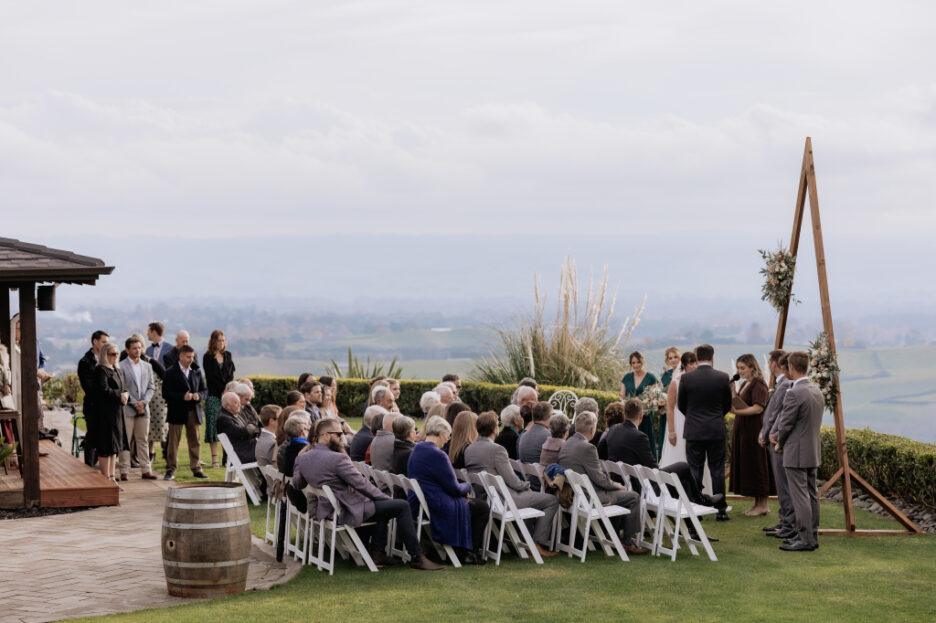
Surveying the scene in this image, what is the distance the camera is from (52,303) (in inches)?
467

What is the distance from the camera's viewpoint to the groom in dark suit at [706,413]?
32.1 ft

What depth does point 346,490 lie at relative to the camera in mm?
7648

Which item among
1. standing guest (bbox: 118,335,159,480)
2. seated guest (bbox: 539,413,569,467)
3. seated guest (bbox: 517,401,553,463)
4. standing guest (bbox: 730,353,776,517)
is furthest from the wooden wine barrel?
standing guest (bbox: 118,335,159,480)

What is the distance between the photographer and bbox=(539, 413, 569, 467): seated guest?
8.52 metres

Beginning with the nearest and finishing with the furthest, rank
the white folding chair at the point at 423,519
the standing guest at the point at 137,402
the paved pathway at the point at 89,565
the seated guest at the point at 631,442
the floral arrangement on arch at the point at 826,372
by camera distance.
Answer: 1. the paved pathway at the point at 89,565
2. the white folding chair at the point at 423,519
3. the seated guest at the point at 631,442
4. the floral arrangement on arch at the point at 826,372
5. the standing guest at the point at 137,402

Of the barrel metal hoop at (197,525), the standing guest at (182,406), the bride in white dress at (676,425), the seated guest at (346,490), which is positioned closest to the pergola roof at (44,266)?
the standing guest at (182,406)

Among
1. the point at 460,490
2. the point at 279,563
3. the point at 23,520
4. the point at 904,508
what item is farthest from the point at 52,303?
the point at 904,508

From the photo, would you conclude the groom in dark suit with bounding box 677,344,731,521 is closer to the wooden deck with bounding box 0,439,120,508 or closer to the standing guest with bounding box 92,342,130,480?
the wooden deck with bounding box 0,439,120,508

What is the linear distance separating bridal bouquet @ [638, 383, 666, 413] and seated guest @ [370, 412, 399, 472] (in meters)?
3.93

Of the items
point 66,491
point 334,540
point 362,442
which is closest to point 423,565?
point 334,540

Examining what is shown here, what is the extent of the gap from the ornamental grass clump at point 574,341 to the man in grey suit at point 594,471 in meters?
8.41

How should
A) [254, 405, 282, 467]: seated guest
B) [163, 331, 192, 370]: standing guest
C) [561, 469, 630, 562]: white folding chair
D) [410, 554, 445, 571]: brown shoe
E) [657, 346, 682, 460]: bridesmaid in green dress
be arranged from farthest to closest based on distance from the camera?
[163, 331, 192, 370]: standing guest
[657, 346, 682, 460]: bridesmaid in green dress
[254, 405, 282, 467]: seated guest
[561, 469, 630, 562]: white folding chair
[410, 554, 445, 571]: brown shoe

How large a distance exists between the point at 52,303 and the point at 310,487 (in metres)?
5.57

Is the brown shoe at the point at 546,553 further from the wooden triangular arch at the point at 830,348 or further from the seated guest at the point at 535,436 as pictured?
the wooden triangular arch at the point at 830,348
